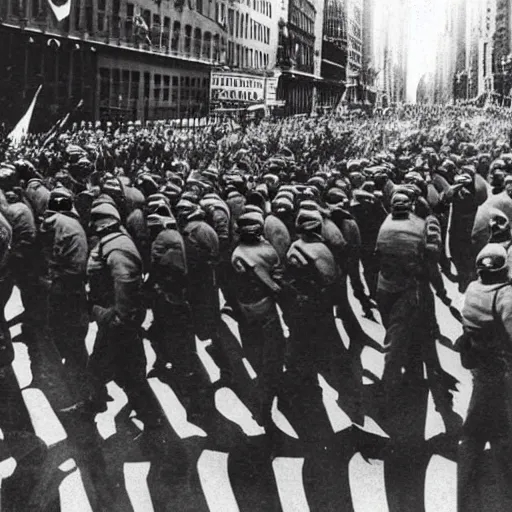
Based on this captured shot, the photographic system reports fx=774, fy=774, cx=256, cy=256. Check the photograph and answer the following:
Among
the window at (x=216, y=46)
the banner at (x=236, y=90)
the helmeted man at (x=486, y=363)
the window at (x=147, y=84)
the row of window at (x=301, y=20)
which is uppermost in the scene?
the window at (x=216, y=46)

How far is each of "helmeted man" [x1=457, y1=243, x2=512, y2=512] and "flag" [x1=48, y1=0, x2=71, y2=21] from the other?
1171cm

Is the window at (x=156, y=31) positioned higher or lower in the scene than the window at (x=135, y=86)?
higher

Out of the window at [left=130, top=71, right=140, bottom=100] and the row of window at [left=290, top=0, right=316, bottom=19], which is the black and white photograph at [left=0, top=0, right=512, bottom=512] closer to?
the row of window at [left=290, top=0, right=316, bottom=19]

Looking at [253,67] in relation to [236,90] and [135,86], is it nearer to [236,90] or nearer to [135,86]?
[236,90]

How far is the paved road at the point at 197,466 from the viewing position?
18.1ft

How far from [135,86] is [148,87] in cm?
131

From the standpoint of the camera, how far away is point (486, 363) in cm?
511

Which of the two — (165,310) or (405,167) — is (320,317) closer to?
(165,310)

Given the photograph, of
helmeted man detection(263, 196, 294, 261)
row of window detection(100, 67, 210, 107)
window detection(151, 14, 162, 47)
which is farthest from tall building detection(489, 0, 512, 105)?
window detection(151, 14, 162, 47)

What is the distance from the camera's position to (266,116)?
1419 centimetres

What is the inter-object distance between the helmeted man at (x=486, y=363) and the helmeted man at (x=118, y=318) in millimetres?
2707

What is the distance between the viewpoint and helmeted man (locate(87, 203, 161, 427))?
6.55 m

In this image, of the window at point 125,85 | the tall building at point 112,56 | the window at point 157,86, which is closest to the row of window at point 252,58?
the tall building at point 112,56

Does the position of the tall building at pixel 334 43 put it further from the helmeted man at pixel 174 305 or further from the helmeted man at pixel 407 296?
the helmeted man at pixel 174 305
